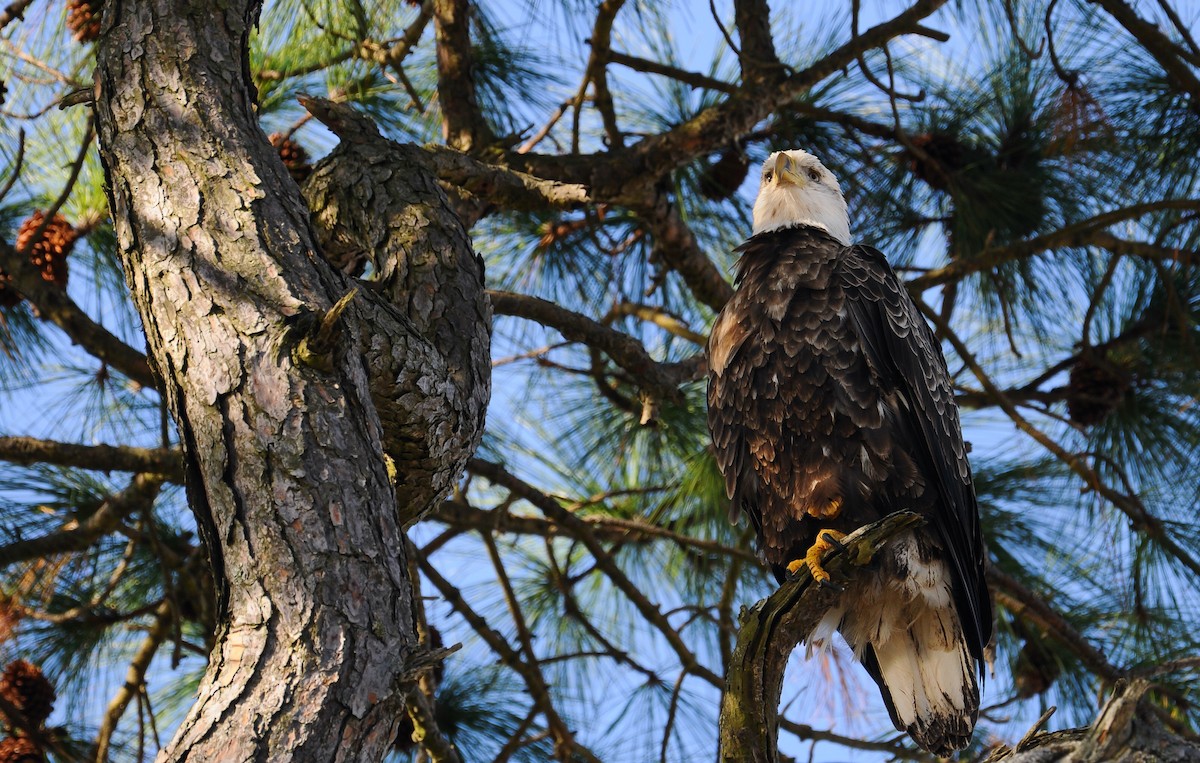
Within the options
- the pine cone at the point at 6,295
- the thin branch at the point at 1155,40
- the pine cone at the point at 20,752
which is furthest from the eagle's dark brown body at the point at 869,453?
the pine cone at the point at 6,295

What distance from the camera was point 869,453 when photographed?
2.86m

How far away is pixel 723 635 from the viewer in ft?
13.5

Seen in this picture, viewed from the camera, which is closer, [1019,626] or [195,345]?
[195,345]

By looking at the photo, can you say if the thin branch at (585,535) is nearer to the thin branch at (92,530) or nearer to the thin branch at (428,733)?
the thin branch at (428,733)

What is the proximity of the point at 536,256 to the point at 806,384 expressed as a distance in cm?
213

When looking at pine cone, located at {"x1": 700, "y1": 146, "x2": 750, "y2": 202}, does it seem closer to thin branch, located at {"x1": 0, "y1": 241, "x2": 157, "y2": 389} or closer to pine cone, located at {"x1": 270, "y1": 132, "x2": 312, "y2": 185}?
pine cone, located at {"x1": 270, "y1": 132, "x2": 312, "y2": 185}

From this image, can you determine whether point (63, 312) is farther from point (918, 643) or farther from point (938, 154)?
point (938, 154)

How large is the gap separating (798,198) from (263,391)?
2099 millimetres

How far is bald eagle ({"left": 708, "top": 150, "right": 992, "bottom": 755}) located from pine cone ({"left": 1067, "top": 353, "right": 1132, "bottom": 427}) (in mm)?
1516

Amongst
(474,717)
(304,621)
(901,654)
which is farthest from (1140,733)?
(474,717)

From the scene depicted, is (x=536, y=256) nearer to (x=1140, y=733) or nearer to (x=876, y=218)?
(x=876, y=218)

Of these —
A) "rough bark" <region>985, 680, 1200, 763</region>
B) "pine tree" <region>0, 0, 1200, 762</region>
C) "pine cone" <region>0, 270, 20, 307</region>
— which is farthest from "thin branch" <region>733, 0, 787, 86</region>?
"rough bark" <region>985, 680, 1200, 763</region>

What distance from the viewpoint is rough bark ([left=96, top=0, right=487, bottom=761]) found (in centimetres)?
178

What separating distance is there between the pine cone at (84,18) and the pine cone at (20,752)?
2112 mm
